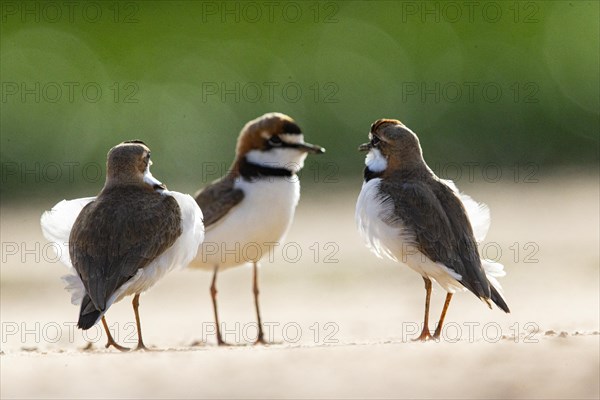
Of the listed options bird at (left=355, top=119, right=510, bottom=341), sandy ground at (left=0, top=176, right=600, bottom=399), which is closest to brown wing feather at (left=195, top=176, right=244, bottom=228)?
sandy ground at (left=0, top=176, right=600, bottom=399)

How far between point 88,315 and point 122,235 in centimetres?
57

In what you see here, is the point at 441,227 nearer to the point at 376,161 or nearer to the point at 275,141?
the point at 376,161

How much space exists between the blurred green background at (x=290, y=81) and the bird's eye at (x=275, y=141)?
33.9ft

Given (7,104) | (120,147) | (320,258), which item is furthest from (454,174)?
(120,147)

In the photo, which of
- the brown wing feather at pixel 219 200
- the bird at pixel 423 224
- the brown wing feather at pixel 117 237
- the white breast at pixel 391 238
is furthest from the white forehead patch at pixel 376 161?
the brown wing feather at pixel 117 237

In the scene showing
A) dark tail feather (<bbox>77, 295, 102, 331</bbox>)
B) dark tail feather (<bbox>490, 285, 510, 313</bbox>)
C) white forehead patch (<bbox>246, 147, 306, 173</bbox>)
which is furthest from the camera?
white forehead patch (<bbox>246, 147, 306, 173</bbox>)

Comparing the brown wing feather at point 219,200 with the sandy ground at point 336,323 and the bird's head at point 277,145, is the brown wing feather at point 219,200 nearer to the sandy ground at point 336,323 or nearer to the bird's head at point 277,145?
the bird's head at point 277,145

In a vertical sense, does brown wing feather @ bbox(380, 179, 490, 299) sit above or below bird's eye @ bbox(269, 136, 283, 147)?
below

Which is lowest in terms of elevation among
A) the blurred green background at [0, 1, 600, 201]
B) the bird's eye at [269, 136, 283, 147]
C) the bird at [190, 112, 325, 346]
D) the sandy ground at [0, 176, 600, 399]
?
the sandy ground at [0, 176, 600, 399]

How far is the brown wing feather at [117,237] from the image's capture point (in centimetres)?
690

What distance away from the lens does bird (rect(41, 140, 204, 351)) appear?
692 centimetres

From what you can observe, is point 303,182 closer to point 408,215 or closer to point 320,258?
point 320,258

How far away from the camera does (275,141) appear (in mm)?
8852

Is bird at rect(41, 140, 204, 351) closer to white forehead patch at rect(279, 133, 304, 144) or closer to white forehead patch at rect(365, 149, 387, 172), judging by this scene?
white forehead patch at rect(365, 149, 387, 172)
